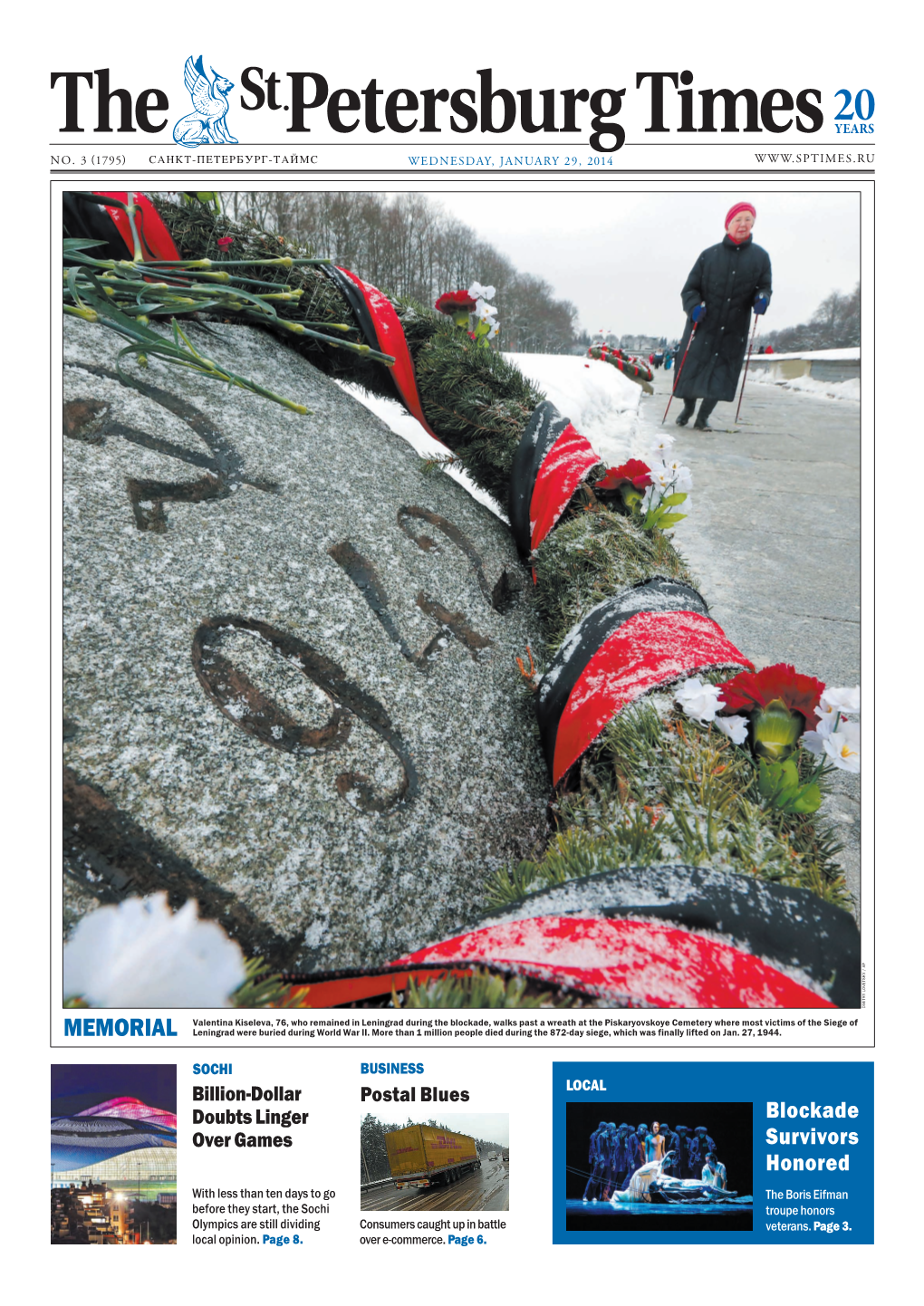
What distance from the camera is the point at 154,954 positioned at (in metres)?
0.82

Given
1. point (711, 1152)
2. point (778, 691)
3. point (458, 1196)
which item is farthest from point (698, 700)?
point (458, 1196)

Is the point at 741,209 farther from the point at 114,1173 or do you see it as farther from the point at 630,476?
the point at 114,1173

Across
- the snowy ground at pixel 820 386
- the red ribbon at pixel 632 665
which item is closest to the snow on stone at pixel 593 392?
the snowy ground at pixel 820 386

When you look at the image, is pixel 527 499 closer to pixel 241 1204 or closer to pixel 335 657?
pixel 335 657

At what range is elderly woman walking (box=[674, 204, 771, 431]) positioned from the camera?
132 cm

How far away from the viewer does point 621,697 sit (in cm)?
106

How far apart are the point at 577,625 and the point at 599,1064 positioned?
0.76m

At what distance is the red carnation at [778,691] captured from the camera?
0.95m

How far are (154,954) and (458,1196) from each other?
564mm

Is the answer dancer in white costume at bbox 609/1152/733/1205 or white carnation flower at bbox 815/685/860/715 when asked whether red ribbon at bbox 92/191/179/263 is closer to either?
white carnation flower at bbox 815/685/860/715

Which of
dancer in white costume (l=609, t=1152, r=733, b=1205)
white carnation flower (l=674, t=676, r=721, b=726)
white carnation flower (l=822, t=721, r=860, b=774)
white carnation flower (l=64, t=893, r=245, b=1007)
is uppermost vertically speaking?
white carnation flower (l=674, t=676, r=721, b=726)

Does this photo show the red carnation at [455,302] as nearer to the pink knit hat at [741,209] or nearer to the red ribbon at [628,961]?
the pink knit hat at [741,209]
